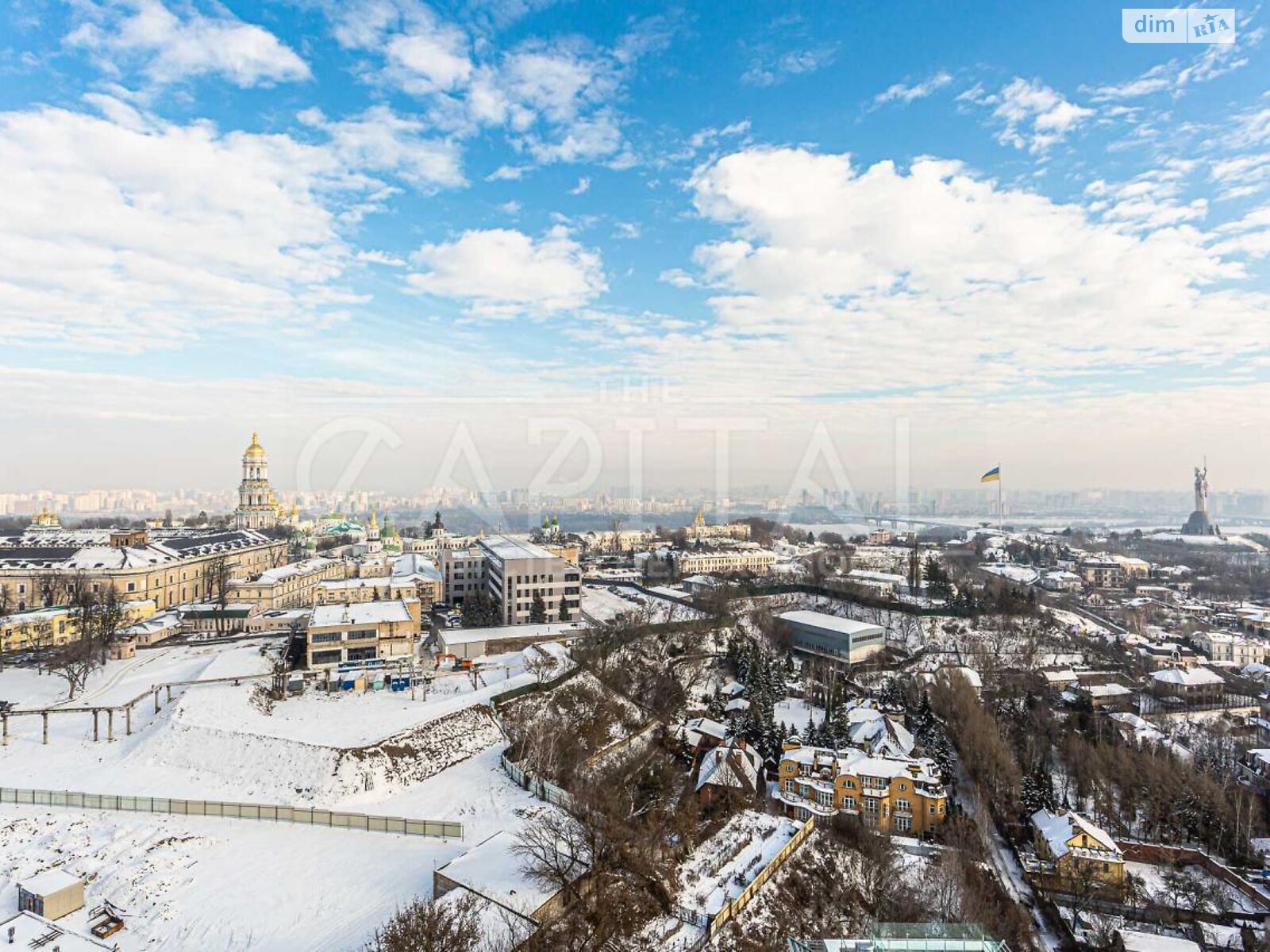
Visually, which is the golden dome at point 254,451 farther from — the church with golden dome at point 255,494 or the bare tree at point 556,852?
the bare tree at point 556,852

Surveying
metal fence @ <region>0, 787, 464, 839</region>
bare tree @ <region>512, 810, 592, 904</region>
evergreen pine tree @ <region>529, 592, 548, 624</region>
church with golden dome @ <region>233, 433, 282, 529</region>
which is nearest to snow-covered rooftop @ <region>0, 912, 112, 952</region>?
metal fence @ <region>0, 787, 464, 839</region>

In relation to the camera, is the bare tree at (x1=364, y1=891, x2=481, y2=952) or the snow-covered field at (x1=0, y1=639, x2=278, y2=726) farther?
the snow-covered field at (x1=0, y1=639, x2=278, y2=726)

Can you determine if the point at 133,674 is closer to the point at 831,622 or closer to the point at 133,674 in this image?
the point at 133,674

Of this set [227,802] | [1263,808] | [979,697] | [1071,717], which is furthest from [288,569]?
[1263,808]

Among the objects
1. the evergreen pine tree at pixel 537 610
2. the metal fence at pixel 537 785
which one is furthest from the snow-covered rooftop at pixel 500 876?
the evergreen pine tree at pixel 537 610

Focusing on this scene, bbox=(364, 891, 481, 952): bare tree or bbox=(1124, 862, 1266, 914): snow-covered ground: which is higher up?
bbox=(364, 891, 481, 952): bare tree

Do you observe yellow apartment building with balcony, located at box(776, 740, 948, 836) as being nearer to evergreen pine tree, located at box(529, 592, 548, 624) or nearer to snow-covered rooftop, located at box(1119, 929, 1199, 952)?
snow-covered rooftop, located at box(1119, 929, 1199, 952)
